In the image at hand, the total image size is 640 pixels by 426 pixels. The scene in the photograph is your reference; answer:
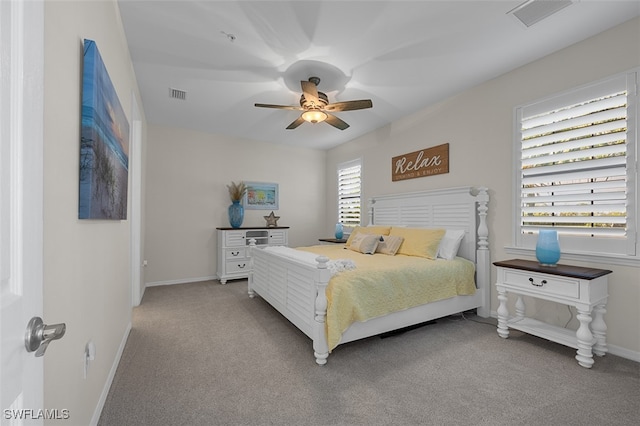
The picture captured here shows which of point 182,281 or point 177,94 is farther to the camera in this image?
point 182,281

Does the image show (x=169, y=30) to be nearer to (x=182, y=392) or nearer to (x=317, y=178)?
(x=182, y=392)

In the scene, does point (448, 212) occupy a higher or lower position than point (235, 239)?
higher

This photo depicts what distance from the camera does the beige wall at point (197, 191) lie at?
4.66 meters

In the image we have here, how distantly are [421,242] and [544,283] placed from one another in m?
1.18

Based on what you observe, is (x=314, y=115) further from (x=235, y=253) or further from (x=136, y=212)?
(x=235, y=253)

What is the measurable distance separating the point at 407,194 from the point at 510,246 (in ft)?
4.90

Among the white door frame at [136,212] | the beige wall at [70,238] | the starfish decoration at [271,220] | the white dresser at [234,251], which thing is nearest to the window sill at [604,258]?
the beige wall at [70,238]

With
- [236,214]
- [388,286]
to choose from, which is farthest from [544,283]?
[236,214]

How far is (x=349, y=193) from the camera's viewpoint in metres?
5.62

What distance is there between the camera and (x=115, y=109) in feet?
5.97

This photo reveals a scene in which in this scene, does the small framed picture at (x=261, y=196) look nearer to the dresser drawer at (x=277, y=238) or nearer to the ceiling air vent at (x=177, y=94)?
the dresser drawer at (x=277, y=238)

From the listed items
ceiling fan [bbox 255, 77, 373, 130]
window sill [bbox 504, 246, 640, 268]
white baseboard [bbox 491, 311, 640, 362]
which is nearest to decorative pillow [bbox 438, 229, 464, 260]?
window sill [bbox 504, 246, 640, 268]

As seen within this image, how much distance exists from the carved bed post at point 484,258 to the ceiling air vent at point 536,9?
1618 millimetres

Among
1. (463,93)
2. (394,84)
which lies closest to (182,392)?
(394,84)
